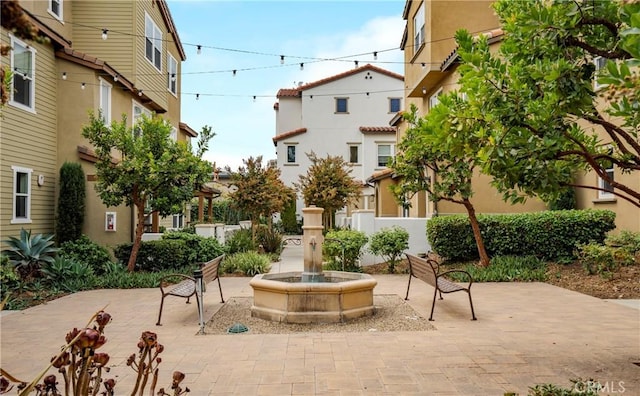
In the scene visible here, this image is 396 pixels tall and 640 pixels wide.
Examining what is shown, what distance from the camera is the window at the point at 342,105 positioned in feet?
108

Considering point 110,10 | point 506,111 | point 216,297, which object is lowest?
point 216,297

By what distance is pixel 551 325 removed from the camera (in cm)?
691

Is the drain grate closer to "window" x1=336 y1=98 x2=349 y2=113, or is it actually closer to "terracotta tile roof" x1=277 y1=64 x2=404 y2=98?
"window" x1=336 y1=98 x2=349 y2=113

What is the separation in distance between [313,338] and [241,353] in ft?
3.65

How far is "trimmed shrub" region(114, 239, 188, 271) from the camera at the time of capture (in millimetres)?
13125

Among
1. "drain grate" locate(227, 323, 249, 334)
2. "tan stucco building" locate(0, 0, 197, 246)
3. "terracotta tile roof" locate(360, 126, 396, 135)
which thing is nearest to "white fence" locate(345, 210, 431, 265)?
"drain grate" locate(227, 323, 249, 334)

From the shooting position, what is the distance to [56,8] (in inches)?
576

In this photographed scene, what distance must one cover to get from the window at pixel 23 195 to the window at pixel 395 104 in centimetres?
2569

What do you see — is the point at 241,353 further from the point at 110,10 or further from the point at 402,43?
the point at 402,43

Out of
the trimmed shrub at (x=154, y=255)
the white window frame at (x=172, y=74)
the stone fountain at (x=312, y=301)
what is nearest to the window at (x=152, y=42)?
the white window frame at (x=172, y=74)

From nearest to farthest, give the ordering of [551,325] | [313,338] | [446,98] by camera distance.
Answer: [446,98] → [313,338] → [551,325]

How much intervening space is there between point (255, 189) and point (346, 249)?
612 centimetres

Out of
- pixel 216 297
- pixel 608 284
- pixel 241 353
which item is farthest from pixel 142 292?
pixel 608 284

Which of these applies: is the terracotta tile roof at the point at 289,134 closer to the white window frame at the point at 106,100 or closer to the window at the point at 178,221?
the window at the point at 178,221
